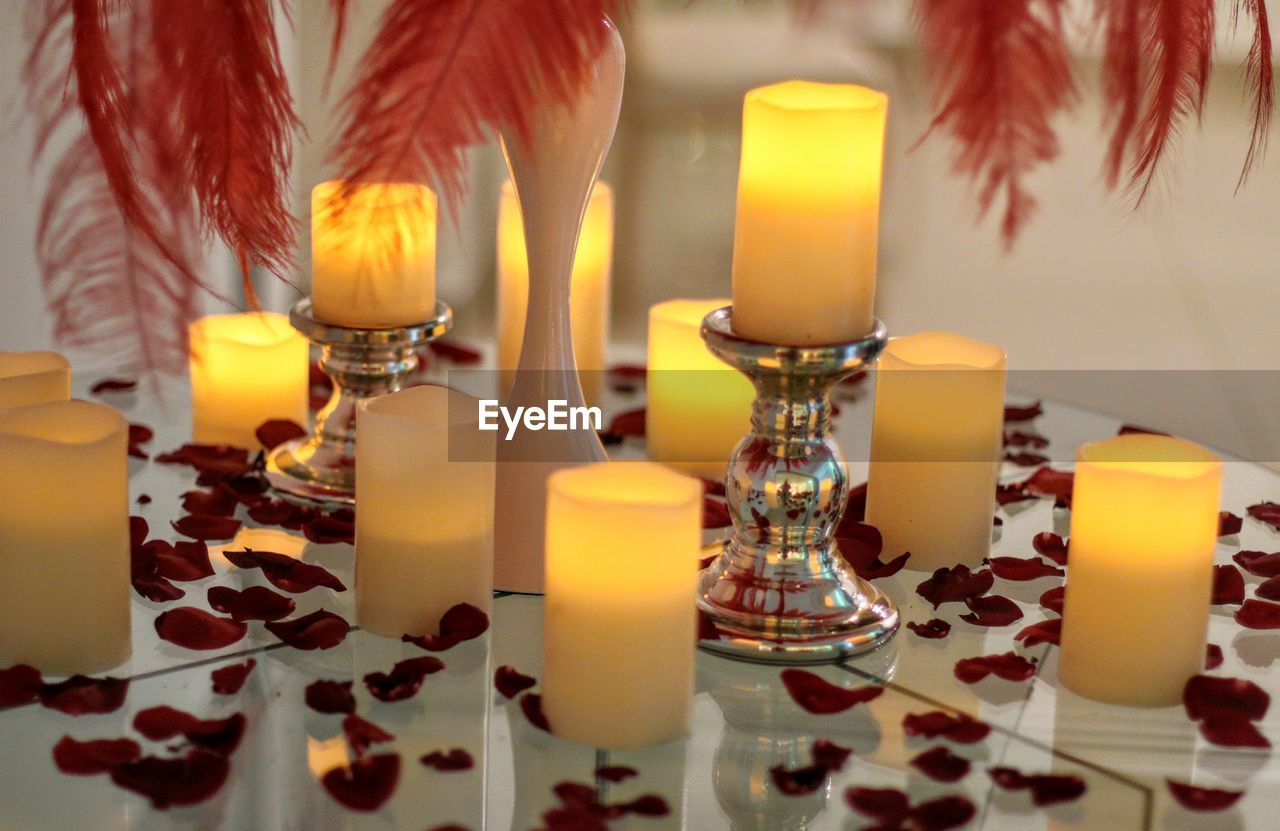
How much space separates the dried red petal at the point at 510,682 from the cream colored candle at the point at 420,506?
0.06m

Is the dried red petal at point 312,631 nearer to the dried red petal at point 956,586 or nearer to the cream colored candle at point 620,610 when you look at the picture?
the cream colored candle at point 620,610

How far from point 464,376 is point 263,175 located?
0.51 meters

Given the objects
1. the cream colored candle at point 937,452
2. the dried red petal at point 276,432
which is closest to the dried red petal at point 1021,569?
the cream colored candle at point 937,452

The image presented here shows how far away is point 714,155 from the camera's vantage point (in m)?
2.54

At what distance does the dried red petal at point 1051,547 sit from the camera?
889 millimetres

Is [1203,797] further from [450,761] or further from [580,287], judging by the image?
[580,287]

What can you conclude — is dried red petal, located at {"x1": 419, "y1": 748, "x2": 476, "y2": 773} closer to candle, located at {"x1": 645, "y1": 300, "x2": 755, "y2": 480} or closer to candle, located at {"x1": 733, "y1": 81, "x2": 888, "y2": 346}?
candle, located at {"x1": 733, "y1": 81, "x2": 888, "y2": 346}

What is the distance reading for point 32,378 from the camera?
83cm

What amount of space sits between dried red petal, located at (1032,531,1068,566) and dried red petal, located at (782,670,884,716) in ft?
0.72

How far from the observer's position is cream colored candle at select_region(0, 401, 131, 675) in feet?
2.26

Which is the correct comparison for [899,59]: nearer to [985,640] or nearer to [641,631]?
[985,640]

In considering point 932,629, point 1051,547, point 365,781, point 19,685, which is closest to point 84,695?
point 19,685

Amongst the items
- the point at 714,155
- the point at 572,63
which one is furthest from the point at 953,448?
the point at 714,155

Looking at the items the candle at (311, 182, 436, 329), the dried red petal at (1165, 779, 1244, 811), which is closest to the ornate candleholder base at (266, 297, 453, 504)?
the candle at (311, 182, 436, 329)
